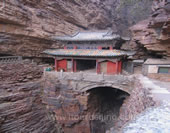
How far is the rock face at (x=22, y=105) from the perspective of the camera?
10.2m

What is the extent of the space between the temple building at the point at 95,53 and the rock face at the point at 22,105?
4.59m

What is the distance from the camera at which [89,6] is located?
919 inches

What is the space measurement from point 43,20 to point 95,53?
1034cm

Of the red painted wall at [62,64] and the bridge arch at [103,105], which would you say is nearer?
the bridge arch at [103,105]

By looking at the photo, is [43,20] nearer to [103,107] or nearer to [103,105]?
[103,105]

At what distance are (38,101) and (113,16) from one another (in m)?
28.9

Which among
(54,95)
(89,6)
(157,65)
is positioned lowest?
(54,95)

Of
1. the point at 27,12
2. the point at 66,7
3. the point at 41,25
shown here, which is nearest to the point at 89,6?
the point at 66,7

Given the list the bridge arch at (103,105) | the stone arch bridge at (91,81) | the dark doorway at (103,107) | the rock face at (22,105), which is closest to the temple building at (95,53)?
the stone arch bridge at (91,81)

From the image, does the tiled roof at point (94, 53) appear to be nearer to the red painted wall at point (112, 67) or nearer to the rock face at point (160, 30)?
the red painted wall at point (112, 67)

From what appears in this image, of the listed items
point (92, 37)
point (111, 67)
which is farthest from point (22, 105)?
point (92, 37)

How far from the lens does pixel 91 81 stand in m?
11.8

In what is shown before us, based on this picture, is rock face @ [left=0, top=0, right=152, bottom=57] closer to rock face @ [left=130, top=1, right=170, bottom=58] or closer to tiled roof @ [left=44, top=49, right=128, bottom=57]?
tiled roof @ [left=44, top=49, right=128, bottom=57]

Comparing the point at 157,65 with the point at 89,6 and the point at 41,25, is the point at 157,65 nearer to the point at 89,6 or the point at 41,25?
the point at 41,25
